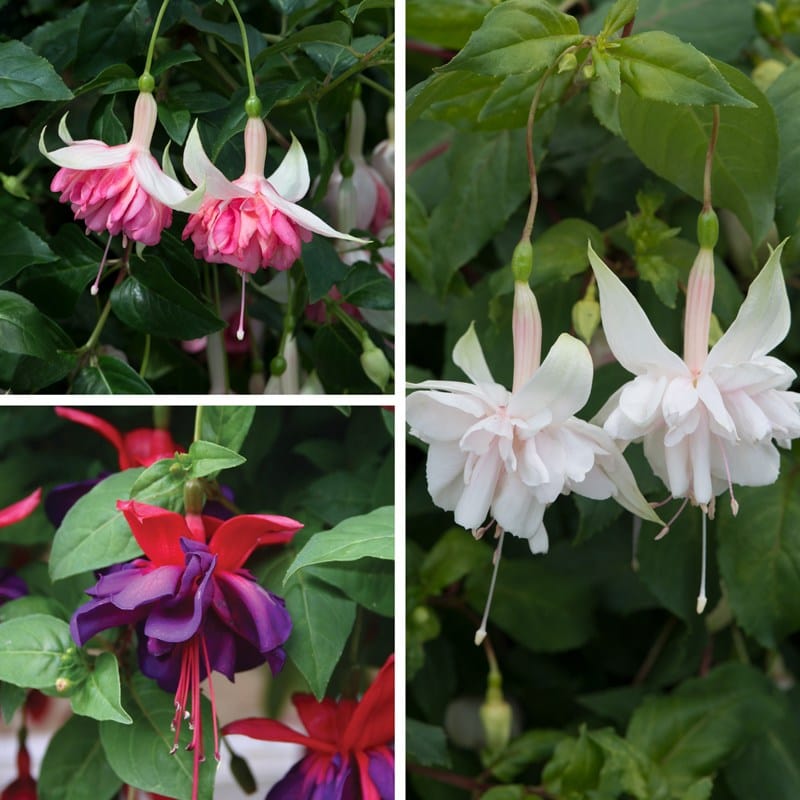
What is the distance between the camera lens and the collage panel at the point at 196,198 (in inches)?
19.0

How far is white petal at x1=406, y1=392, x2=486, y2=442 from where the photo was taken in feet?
1.55

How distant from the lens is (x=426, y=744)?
0.71m

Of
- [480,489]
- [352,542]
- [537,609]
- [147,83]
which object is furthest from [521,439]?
[537,609]

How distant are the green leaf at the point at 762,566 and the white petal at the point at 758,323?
235 millimetres

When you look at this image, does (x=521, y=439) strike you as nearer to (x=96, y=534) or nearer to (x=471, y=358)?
(x=471, y=358)

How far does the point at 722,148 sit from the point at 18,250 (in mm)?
367

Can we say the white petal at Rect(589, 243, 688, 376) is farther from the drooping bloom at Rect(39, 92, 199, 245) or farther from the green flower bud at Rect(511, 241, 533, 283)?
the drooping bloom at Rect(39, 92, 199, 245)

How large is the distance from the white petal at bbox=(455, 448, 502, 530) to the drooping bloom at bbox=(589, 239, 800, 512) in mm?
54

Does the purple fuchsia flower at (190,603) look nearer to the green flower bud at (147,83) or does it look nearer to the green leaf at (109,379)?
the green leaf at (109,379)

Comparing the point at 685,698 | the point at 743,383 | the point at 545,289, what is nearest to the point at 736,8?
the point at 545,289

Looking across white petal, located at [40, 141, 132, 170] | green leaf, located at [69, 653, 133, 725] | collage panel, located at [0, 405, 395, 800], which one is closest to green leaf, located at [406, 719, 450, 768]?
collage panel, located at [0, 405, 395, 800]

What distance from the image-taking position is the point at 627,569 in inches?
Result: 34.5

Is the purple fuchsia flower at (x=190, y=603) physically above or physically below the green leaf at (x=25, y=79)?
below

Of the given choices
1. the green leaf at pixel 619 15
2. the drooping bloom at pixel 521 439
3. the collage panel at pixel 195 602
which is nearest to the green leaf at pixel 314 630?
the collage panel at pixel 195 602
